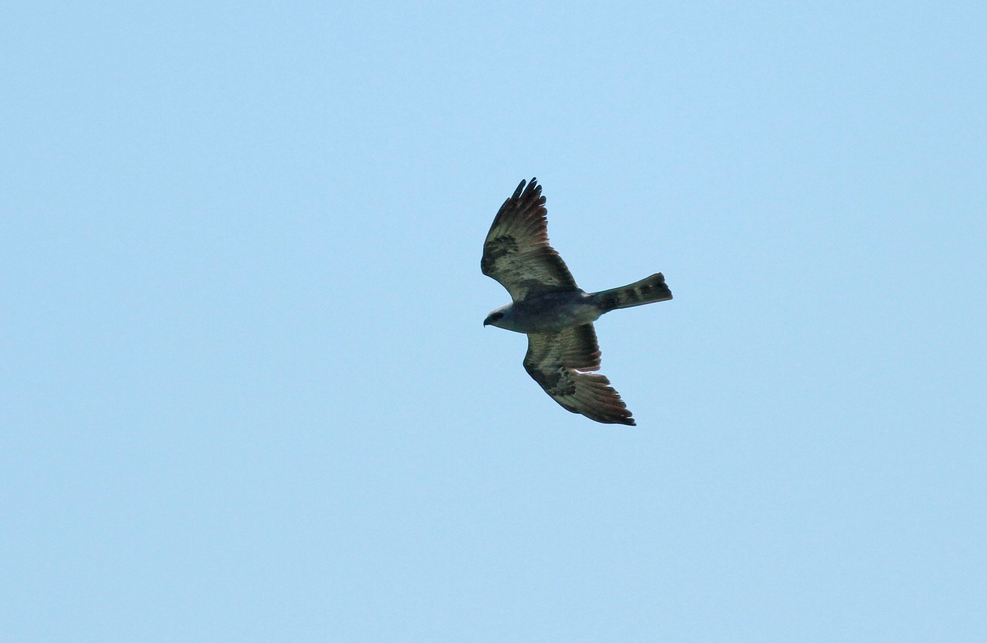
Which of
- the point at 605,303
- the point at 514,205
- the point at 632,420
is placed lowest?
the point at 632,420

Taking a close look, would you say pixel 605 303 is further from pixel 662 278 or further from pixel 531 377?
pixel 531 377

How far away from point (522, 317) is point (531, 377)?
166 cm

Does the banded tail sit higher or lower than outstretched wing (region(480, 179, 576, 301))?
lower

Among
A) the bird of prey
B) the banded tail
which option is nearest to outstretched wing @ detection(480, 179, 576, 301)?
the bird of prey

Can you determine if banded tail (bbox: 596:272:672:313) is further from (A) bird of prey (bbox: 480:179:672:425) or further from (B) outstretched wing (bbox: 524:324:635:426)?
(B) outstretched wing (bbox: 524:324:635:426)

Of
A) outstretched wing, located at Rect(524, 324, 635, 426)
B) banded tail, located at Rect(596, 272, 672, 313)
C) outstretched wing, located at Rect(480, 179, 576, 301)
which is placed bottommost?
outstretched wing, located at Rect(524, 324, 635, 426)

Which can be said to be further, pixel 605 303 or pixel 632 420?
pixel 632 420

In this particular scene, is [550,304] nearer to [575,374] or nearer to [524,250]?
[524,250]

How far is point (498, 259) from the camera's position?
18656mm

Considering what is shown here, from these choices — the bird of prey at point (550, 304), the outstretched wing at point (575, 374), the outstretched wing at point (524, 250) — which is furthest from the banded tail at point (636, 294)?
the outstretched wing at point (575, 374)

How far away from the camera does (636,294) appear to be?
59.0 ft

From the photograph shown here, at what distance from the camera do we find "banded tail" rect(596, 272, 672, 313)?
17.7 m

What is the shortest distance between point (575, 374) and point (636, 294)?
236 centimetres

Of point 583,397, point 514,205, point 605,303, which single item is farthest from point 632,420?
point 514,205
